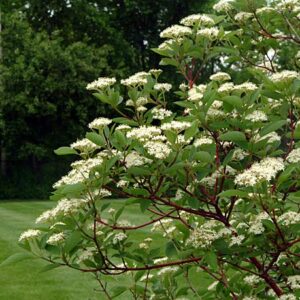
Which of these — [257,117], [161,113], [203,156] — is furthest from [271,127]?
[161,113]

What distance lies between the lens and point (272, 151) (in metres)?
2.75

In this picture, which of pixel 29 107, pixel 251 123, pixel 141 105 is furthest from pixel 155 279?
pixel 29 107

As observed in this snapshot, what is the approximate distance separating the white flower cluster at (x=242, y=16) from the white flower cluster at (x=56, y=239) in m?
1.51

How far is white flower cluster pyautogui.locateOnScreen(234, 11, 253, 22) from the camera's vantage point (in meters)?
3.29

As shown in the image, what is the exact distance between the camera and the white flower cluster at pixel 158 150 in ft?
7.89

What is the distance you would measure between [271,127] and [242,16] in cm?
104

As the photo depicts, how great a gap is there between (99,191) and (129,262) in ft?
2.66

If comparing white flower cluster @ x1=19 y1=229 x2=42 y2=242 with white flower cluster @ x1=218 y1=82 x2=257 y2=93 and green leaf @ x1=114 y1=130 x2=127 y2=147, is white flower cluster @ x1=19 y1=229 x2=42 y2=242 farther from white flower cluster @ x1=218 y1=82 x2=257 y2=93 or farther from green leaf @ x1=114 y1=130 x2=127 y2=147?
white flower cluster @ x1=218 y1=82 x2=257 y2=93

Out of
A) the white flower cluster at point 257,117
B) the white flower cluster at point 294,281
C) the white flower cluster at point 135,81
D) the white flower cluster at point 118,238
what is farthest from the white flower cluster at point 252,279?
the white flower cluster at point 135,81

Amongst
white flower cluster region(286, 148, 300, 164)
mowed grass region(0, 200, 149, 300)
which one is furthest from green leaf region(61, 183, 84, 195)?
mowed grass region(0, 200, 149, 300)

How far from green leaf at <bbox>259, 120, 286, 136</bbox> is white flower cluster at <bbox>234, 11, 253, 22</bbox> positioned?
99cm

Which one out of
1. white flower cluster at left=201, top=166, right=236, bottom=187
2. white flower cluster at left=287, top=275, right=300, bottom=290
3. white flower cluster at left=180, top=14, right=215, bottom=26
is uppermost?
white flower cluster at left=180, top=14, right=215, bottom=26

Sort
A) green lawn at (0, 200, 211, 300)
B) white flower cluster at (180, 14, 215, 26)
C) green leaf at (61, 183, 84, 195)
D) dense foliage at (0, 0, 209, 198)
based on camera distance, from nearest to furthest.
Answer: green leaf at (61, 183, 84, 195), white flower cluster at (180, 14, 215, 26), green lawn at (0, 200, 211, 300), dense foliage at (0, 0, 209, 198)

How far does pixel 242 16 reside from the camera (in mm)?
3318
